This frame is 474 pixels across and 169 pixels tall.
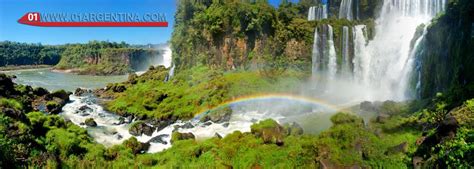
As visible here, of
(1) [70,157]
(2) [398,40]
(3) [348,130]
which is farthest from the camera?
(2) [398,40]

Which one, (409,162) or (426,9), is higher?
(426,9)

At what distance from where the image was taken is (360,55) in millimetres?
42812

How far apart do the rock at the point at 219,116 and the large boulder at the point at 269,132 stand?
35.5 feet

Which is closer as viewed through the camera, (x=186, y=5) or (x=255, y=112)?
(x=255, y=112)

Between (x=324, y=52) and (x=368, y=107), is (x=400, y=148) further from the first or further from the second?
(x=324, y=52)

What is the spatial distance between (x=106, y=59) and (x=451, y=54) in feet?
386

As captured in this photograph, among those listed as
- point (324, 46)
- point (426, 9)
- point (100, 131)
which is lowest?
point (100, 131)

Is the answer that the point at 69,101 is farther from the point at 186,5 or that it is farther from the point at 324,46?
the point at 324,46

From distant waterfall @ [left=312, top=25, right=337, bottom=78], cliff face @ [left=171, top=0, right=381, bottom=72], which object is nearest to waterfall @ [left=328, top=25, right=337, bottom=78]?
distant waterfall @ [left=312, top=25, right=337, bottom=78]

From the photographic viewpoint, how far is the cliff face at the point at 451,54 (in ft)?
75.6

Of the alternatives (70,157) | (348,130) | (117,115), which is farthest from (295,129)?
(117,115)

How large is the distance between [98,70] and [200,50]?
8336 centimetres

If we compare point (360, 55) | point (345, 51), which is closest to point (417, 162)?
point (360, 55)

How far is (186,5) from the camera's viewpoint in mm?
51156
